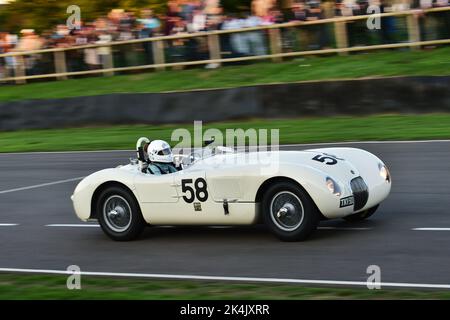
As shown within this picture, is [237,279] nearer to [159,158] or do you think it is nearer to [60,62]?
[159,158]

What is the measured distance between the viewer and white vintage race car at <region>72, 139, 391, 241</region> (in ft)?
27.5

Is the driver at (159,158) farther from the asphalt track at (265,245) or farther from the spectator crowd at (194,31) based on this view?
the spectator crowd at (194,31)

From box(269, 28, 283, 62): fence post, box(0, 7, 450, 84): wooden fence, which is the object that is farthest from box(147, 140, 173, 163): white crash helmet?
box(269, 28, 283, 62): fence post

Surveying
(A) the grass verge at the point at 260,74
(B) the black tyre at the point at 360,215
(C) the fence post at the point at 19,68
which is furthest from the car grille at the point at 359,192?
(C) the fence post at the point at 19,68

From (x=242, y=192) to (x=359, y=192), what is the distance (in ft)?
3.68

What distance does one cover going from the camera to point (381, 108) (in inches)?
687

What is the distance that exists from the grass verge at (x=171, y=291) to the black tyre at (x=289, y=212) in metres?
1.21

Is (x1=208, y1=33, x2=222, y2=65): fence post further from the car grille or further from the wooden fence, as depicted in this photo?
the car grille

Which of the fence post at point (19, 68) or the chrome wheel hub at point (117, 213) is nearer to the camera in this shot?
the chrome wheel hub at point (117, 213)

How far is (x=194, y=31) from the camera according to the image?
2266 centimetres

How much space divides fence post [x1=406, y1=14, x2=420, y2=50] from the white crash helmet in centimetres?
1205

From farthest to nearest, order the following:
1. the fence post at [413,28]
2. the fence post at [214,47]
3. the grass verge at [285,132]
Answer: the fence post at [214,47] < the fence post at [413,28] < the grass verge at [285,132]

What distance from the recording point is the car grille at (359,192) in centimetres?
850
